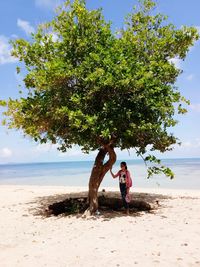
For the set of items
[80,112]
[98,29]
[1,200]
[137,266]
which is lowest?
[137,266]

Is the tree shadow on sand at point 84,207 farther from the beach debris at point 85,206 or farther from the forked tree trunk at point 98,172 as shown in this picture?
the forked tree trunk at point 98,172

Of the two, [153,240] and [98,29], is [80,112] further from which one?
[153,240]

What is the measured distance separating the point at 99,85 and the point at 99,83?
0.32 meters

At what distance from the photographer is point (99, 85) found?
14273 mm

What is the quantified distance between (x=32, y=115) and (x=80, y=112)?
Result: 9.28 feet

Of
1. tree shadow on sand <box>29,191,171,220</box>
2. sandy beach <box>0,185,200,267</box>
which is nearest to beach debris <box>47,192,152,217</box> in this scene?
tree shadow on sand <box>29,191,171,220</box>

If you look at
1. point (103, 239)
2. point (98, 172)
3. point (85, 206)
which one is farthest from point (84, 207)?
point (103, 239)

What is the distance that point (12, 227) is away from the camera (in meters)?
14.5

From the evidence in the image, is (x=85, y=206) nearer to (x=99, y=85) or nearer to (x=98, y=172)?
(x=98, y=172)

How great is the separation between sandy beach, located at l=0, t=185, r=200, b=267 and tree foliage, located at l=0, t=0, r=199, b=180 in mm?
2618

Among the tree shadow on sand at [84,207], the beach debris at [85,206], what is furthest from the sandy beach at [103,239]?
the beach debris at [85,206]

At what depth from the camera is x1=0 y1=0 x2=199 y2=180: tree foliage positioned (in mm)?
14258

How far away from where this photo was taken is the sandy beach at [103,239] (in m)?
9.36

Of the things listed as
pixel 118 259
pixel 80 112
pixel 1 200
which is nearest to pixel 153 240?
pixel 118 259
